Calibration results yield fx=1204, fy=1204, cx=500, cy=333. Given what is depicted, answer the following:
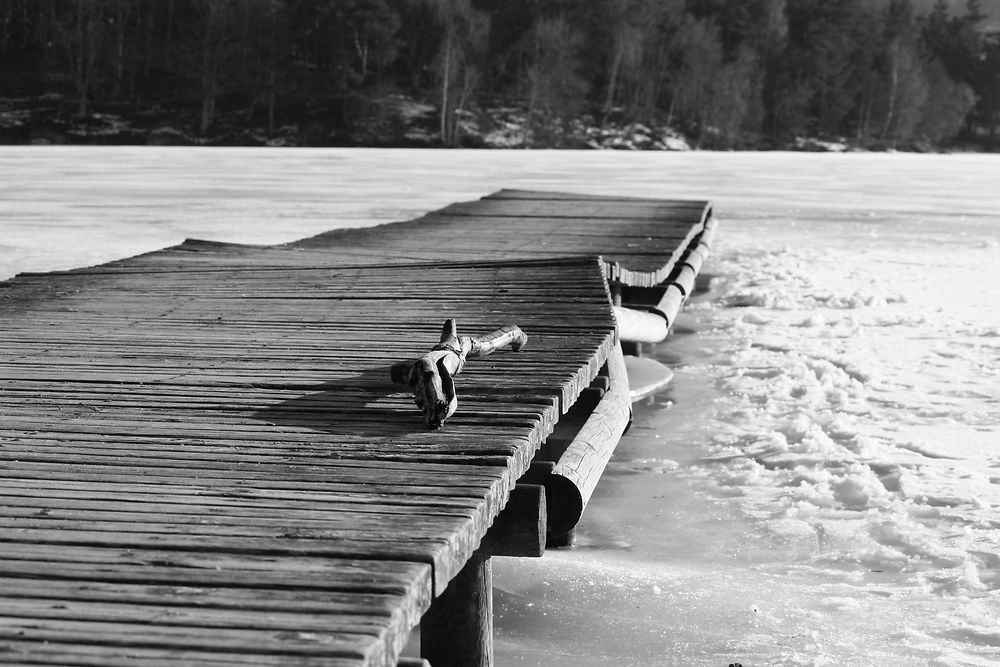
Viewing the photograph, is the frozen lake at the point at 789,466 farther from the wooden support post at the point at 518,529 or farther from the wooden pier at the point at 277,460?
the wooden support post at the point at 518,529

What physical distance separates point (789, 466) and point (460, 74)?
6084cm

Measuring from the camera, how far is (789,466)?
5.85 metres

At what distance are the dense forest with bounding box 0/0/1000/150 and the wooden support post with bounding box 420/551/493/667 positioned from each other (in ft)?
189

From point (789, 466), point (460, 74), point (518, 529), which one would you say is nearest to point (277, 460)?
point (518, 529)

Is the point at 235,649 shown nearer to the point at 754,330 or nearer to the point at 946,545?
the point at 946,545

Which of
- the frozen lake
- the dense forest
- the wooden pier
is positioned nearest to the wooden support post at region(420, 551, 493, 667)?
the wooden pier

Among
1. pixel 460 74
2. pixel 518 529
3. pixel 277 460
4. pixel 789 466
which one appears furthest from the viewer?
pixel 460 74

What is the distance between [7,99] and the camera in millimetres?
61281

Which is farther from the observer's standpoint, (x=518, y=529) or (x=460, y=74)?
(x=460, y=74)

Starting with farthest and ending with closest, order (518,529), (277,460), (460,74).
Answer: (460,74) < (518,529) < (277,460)

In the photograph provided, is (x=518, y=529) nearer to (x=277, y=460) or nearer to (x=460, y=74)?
(x=277, y=460)

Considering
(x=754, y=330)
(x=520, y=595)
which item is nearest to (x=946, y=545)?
(x=520, y=595)

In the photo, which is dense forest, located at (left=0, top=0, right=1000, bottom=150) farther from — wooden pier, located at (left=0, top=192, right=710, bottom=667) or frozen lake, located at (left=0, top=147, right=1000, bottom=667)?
wooden pier, located at (left=0, top=192, right=710, bottom=667)

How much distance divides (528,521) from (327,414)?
819mm
